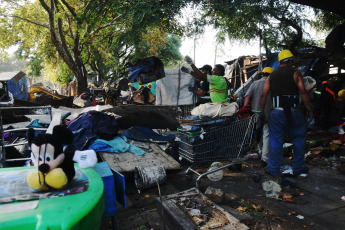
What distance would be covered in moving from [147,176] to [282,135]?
246 centimetres

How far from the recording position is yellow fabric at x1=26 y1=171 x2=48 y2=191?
5.76ft

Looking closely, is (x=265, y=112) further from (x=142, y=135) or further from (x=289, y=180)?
(x=142, y=135)

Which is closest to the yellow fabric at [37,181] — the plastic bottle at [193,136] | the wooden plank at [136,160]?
the wooden plank at [136,160]

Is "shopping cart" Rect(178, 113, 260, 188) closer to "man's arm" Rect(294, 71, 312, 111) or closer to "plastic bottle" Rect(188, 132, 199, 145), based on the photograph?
"plastic bottle" Rect(188, 132, 199, 145)

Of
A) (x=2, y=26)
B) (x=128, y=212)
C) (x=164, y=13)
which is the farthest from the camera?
(x=2, y=26)

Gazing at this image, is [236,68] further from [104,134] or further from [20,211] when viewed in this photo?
[20,211]

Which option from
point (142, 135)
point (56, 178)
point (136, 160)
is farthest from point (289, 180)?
point (56, 178)

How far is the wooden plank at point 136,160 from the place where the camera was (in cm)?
413

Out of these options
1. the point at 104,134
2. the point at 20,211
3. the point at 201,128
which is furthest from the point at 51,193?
the point at 104,134

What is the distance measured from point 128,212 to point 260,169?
294 centimetres

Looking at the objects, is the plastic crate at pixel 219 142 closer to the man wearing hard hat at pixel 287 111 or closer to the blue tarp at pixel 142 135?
the man wearing hard hat at pixel 287 111

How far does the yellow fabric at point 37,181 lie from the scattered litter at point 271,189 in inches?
121

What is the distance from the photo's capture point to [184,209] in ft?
8.96

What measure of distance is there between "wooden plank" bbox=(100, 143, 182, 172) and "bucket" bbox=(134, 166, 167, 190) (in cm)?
28
